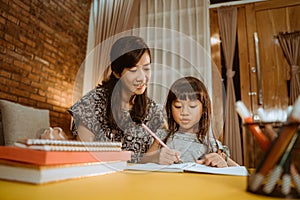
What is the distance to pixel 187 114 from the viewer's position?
114cm

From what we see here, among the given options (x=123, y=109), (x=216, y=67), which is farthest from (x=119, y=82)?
(x=216, y=67)

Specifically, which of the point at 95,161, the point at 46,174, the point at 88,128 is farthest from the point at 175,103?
the point at 46,174

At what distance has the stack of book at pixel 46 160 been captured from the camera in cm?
39

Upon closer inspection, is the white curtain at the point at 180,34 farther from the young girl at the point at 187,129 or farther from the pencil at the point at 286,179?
the pencil at the point at 286,179

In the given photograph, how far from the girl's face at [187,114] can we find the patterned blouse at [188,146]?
0.11 feet

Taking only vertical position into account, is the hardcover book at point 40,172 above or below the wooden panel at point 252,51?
below

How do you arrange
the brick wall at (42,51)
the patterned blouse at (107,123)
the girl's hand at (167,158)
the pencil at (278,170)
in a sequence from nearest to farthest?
1. the pencil at (278,170)
2. the girl's hand at (167,158)
3. the patterned blouse at (107,123)
4. the brick wall at (42,51)

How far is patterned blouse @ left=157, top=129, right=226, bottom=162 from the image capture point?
1.12 m

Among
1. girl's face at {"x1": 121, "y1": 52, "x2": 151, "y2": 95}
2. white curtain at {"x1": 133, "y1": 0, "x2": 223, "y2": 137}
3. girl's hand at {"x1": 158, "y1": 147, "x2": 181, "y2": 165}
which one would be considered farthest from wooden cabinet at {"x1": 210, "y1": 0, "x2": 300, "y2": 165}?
girl's hand at {"x1": 158, "y1": 147, "x2": 181, "y2": 165}

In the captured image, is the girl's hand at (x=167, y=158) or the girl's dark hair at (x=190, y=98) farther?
the girl's dark hair at (x=190, y=98)

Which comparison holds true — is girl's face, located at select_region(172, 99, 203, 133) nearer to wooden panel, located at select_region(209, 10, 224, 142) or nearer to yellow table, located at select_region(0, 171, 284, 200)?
yellow table, located at select_region(0, 171, 284, 200)

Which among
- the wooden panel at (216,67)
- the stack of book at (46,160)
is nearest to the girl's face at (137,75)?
the stack of book at (46,160)

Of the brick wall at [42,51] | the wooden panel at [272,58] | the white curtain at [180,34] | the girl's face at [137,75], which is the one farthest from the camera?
the white curtain at [180,34]

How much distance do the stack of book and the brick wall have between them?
6.33 ft
